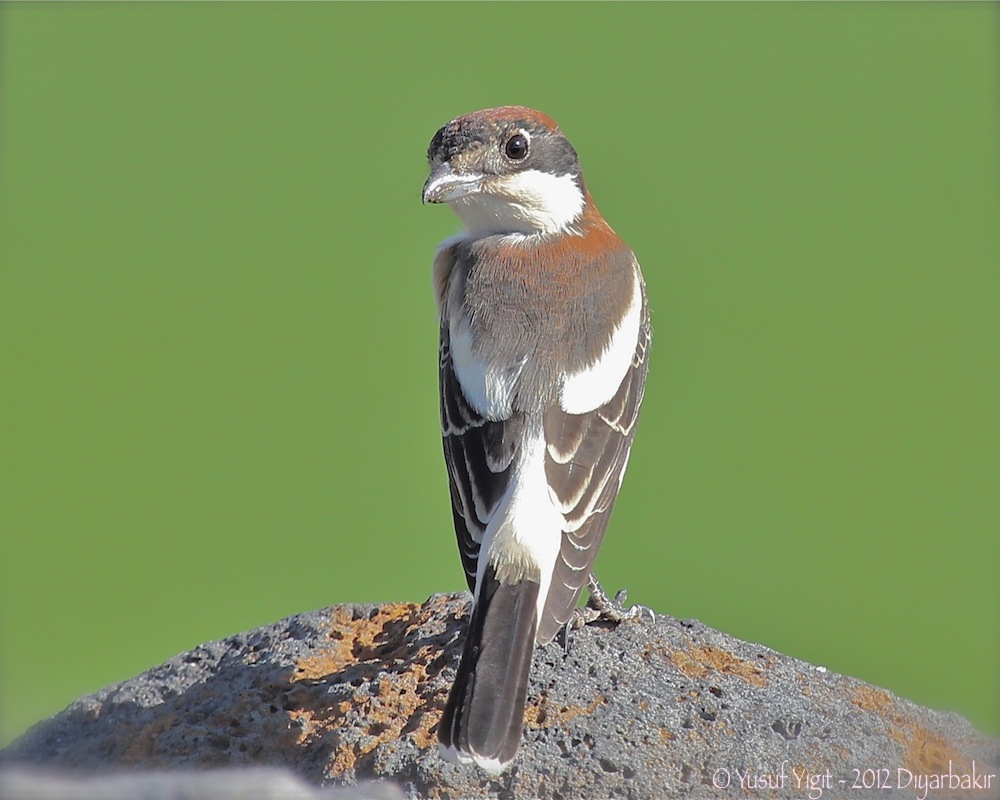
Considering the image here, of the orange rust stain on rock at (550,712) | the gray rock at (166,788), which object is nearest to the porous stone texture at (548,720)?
the orange rust stain on rock at (550,712)

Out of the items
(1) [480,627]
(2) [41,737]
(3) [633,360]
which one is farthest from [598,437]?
(2) [41,737]

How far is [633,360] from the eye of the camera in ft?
17.4

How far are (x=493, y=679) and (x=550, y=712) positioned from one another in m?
0.43

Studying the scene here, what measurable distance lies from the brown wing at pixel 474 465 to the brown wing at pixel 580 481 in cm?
17

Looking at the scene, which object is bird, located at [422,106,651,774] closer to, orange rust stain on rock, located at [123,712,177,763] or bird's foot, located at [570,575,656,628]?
bird's foot, located at [570,575,656,628]

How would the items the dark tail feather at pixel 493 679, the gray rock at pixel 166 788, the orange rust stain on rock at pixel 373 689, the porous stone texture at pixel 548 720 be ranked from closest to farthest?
the gray rock at pixel 166 788
the dark tail feather at pixel 493 679
the porous stone texture at pixel 548 720
the orange rust stain on rock at pixel 373 689

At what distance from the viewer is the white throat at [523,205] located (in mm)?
5507

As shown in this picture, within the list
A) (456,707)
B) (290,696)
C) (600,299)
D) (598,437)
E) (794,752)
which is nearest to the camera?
(456,707)

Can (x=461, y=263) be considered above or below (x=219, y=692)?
above

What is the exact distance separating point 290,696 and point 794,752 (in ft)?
5.90

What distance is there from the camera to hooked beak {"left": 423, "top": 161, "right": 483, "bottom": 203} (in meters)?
5.24

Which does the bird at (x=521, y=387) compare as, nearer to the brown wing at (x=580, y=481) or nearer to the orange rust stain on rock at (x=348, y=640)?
the brown wing at (x=580, y=481)

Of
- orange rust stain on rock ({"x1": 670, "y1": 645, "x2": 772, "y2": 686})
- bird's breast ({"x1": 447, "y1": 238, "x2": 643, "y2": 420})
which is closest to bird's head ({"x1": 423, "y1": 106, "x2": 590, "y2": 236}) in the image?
bird's breast ({"x1": 447, "y1": 238, "x2": 643, "y2": 420})

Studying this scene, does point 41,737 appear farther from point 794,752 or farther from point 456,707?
point 794,752
